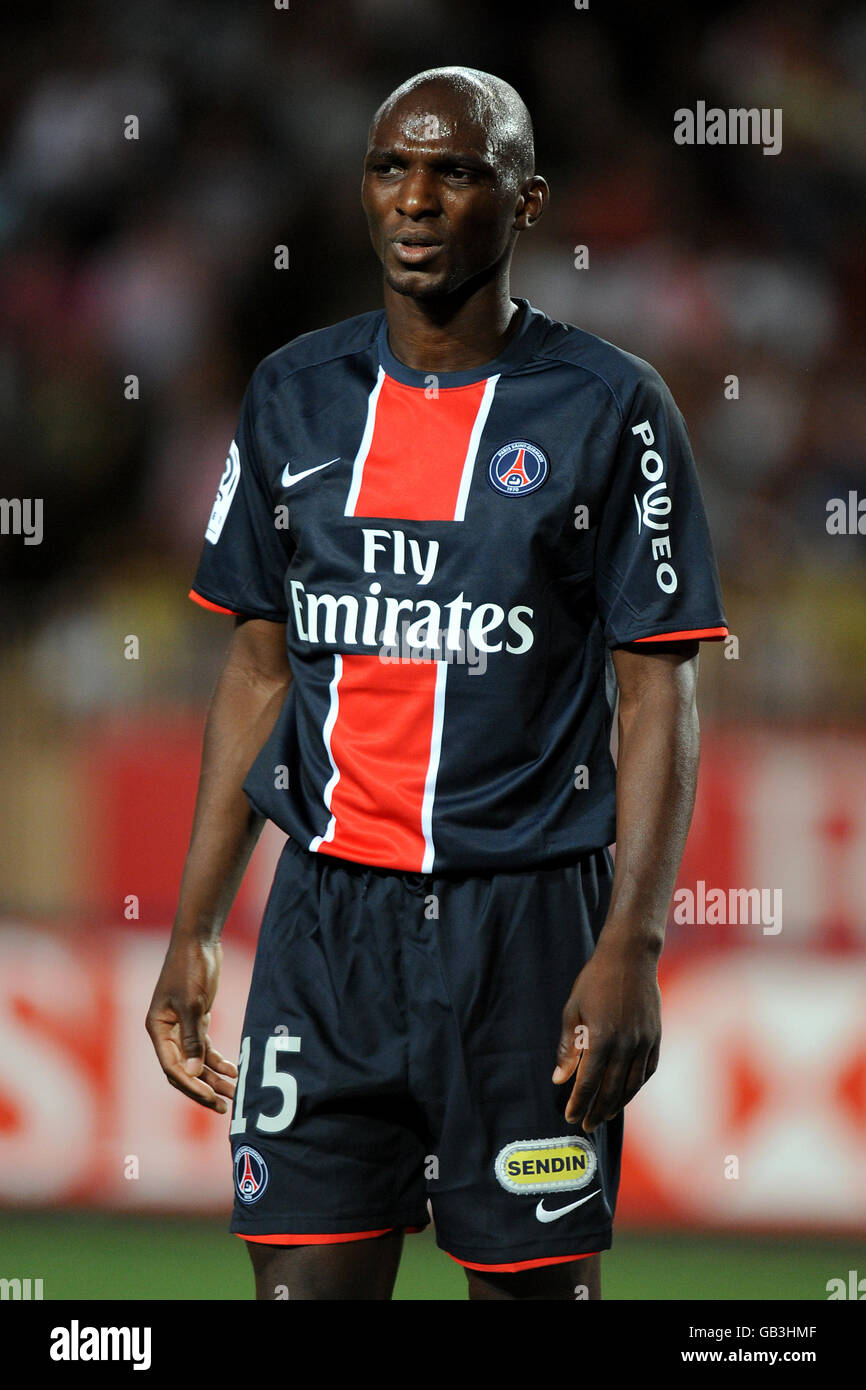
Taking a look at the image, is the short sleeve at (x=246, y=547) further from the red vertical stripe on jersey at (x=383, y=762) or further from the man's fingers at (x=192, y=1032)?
the man's fingers at (x=192, y=1032)

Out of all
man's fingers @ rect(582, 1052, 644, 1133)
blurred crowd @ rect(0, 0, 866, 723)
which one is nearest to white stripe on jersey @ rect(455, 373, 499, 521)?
man's fingers @ rect(582, 1052, 644, 1133)

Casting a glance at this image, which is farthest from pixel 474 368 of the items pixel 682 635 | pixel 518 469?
pixel 682 635

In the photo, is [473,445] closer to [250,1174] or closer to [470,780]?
[470,780]

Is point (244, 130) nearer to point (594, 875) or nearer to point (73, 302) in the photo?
point (73, 302)

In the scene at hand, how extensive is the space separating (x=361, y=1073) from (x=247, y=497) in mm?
754

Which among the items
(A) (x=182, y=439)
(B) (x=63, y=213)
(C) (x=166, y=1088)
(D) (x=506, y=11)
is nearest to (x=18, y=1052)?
(C) (x=166, y=1088)

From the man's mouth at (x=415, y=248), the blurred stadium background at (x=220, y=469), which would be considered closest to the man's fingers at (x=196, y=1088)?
the man's mouth at (x=415, y=248)

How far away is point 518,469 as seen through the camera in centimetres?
198

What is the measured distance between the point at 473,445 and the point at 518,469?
7 centimetres

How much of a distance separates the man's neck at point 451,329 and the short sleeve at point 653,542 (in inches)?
8.2

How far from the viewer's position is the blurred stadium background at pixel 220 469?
357cm

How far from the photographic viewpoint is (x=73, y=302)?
5438 millimetres

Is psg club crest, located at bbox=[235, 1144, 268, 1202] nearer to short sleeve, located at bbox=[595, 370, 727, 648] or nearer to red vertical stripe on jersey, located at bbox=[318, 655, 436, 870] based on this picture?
red vertical stripe on jersey, located at bbox=[318, 655, 436, 870]

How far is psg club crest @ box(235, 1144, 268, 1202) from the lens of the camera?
198 cm
